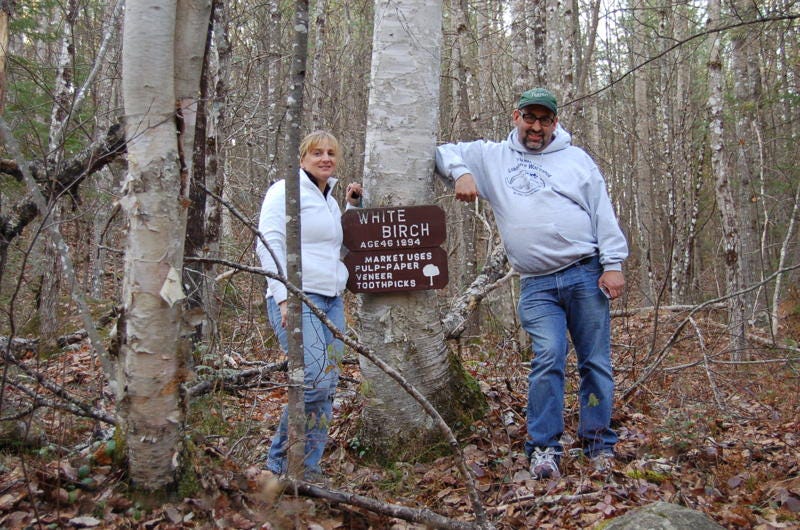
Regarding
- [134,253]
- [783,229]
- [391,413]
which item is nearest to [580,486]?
[391,413]

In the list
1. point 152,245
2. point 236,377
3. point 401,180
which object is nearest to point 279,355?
point 236,377

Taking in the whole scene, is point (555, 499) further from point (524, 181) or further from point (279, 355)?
point (279, 355)

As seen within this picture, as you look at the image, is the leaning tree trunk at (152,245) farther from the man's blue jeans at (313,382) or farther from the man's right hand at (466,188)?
the man's right hand at (466,188)

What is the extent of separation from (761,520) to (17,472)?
3.42m

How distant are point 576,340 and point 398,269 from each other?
3.84 feet

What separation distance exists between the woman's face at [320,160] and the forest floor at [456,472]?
1271 mm

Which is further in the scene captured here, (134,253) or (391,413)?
(391,413)

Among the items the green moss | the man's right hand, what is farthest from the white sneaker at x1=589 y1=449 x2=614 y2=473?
the man's right hand

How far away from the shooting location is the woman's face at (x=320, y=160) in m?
3.87

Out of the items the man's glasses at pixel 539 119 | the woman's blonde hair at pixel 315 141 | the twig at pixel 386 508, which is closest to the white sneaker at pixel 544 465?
the twig at pixel 386 508

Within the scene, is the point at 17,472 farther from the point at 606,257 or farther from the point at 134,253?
the point at 606,257

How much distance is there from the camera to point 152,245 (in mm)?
2578

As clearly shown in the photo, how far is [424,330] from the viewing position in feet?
13.0

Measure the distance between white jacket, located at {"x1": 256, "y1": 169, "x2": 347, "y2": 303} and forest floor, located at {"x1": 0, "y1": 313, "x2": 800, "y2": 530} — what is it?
0.64 meters
